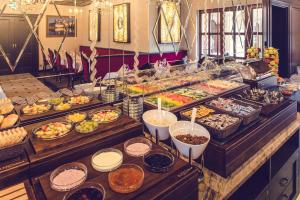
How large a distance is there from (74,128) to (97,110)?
34cm

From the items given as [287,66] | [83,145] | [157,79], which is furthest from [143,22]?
[83,145]

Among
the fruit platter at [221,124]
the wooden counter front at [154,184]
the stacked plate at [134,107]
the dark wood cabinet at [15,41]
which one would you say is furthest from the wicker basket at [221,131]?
the dark wood cabinet at [15,41]

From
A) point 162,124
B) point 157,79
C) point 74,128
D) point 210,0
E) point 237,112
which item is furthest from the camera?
point 210,0

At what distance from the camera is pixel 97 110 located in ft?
6.69

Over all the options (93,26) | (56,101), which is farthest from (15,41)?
(56,101)

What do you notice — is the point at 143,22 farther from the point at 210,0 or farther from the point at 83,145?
the point at 83,145

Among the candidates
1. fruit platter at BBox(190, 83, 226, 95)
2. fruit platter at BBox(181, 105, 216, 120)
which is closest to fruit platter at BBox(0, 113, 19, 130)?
fruit platter at BBox(181, 105, 216, 120)

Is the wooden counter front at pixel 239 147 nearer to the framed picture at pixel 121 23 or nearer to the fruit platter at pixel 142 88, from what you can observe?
the fruit platter at pixel 142 88

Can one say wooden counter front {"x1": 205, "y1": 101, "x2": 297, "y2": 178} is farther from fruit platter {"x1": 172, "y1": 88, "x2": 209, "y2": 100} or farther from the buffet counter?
fruit platter {"x1": 172, "y1": 88, "x2": 209, "y2": 100}

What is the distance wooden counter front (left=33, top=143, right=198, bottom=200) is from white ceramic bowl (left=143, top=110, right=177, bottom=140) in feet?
1.15

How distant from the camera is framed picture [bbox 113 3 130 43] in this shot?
7.72 meters

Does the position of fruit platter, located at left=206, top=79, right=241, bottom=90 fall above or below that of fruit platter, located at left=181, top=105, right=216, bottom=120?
above

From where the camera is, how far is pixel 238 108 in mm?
2246

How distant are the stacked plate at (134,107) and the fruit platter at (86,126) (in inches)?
15.5
